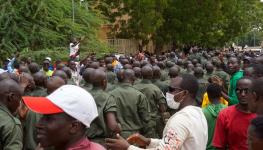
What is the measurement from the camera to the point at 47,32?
84.4 feet

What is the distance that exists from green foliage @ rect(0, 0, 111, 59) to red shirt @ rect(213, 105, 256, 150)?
18.7m

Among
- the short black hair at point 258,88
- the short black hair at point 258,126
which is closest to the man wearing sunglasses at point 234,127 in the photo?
the short black hair at point 258,88

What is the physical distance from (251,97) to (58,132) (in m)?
1.99

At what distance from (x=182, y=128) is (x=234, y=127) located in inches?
43.7

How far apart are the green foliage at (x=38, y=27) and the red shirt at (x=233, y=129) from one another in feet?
61.2

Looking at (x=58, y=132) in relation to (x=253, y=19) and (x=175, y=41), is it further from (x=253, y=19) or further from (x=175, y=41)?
(x=253, y=19)

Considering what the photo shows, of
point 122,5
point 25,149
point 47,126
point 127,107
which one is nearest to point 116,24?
point 122,5

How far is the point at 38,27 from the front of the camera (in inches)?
1009

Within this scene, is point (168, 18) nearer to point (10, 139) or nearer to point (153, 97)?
point (153, 97)

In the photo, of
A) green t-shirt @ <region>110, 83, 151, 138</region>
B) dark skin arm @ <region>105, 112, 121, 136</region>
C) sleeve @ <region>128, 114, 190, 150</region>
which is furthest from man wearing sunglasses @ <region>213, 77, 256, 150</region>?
green t-shirt @ <region>110, 83, 151, 138</region>

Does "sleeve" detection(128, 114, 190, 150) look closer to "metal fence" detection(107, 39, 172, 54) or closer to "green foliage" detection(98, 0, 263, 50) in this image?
"green foliage" detection(98, 0, 263, 50)

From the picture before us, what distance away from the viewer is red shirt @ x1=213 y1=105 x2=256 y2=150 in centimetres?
518

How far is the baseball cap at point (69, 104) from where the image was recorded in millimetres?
3205

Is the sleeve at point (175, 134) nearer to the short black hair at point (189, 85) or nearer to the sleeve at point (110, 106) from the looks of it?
the short black hair at point (189, 85)
